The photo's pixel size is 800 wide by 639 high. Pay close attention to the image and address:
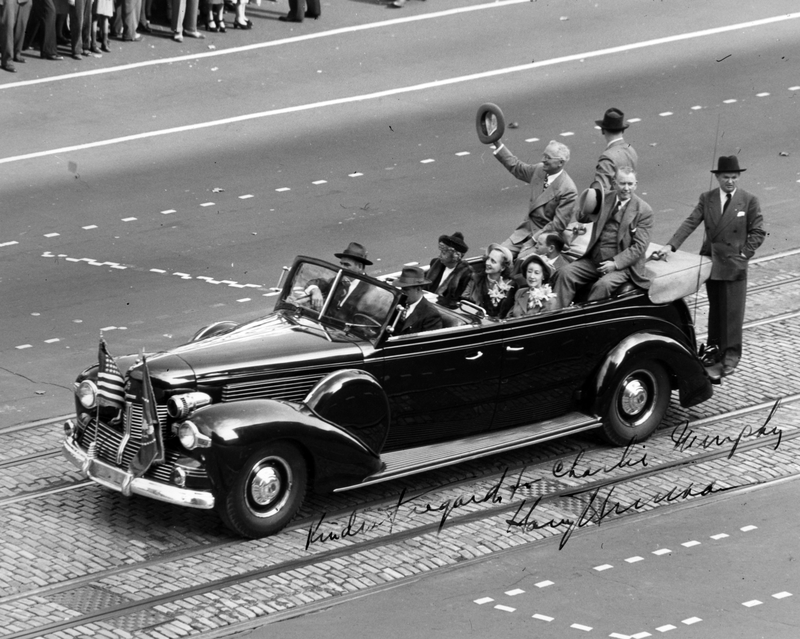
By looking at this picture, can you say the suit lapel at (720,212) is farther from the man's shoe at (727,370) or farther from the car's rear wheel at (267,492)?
the car's rear wheel at (267,492)

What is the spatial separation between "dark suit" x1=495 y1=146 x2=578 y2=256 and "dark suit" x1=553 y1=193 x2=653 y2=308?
0.84 meters

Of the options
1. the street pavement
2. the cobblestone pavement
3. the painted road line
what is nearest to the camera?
the street pavement

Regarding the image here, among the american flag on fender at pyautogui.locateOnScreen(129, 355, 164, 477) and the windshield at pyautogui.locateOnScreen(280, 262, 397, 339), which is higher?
the windshield at pyautogui.locateOnScreen(280, 262, 397, 339)

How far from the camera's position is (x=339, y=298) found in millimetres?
12367

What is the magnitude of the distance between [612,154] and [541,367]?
8.65 ft

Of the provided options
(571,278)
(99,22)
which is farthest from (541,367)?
(99,22)

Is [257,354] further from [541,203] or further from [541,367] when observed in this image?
[541,203]

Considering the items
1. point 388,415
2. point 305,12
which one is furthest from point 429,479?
point 305,12

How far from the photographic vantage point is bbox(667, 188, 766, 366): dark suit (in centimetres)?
1397

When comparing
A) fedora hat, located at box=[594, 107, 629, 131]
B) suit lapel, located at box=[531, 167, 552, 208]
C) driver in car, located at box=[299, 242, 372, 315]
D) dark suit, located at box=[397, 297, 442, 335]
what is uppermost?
fedora hat, located at box=[594, 107, 629, 131]

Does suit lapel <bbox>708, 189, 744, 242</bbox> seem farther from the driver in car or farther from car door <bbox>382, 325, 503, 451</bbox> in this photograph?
the driver in car

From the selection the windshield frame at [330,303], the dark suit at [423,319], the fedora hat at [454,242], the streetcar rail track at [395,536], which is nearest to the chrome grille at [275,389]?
the windshield frame at [330,303]

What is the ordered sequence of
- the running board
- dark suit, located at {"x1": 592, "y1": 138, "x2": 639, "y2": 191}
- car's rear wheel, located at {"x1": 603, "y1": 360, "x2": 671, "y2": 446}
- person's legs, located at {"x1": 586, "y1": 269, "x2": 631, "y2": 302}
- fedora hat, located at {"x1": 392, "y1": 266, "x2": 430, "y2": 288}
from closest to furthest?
the running board
fedora hat, located at {"x1": 392, "y1": 266, "x2": 430, "y2": 288}
car's rear wheel, located at {"x1": 603, "y1": 360, "x2": 671, "y2": 446}
person's legs, located at {"x1": 586, "y1": 269, "x2": 631, "y2": 302}
dark suit, located at {"x1": 592, "y1": 138, "x2": 639, "y2": 191}

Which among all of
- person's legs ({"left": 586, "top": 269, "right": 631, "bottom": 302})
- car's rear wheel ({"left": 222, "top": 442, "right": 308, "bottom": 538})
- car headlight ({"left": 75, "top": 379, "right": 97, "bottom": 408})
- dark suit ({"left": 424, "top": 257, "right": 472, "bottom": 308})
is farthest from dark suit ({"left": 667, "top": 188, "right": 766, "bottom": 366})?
car headlight ({"left": 75, "top": 379, "right": 97, "bottom": 408})
